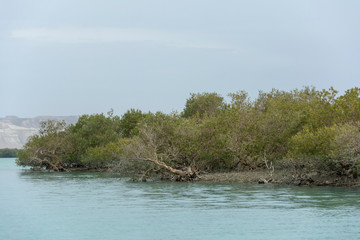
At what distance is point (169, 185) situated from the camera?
5125cm

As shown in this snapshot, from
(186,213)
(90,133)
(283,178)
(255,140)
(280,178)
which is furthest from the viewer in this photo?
(90,133)

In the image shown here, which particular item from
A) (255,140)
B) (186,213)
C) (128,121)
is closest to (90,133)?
(128,121)

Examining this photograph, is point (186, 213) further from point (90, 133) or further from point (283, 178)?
point (90, 133)

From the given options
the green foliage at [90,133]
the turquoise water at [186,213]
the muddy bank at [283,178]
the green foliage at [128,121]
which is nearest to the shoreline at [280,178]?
the muddy bank at [283,178]

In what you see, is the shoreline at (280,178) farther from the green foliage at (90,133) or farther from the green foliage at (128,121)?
the green foliage at (128,121)

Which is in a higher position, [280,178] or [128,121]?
[128,121]

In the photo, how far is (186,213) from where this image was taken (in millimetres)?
33281

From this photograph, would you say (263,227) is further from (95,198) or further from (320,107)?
(320,107)

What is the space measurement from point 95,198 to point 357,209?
20.8m

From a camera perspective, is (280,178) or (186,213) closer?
(186,213)

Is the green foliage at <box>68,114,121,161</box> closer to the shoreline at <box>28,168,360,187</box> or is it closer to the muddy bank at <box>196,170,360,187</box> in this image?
the shoreline at <box>28,168,360,187</box>

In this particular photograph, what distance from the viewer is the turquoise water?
26.9m

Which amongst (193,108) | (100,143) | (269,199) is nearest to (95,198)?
(269,199)

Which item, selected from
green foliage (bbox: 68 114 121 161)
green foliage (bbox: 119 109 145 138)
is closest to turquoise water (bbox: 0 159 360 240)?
green foliage (bbox: 68 114 121 161)
